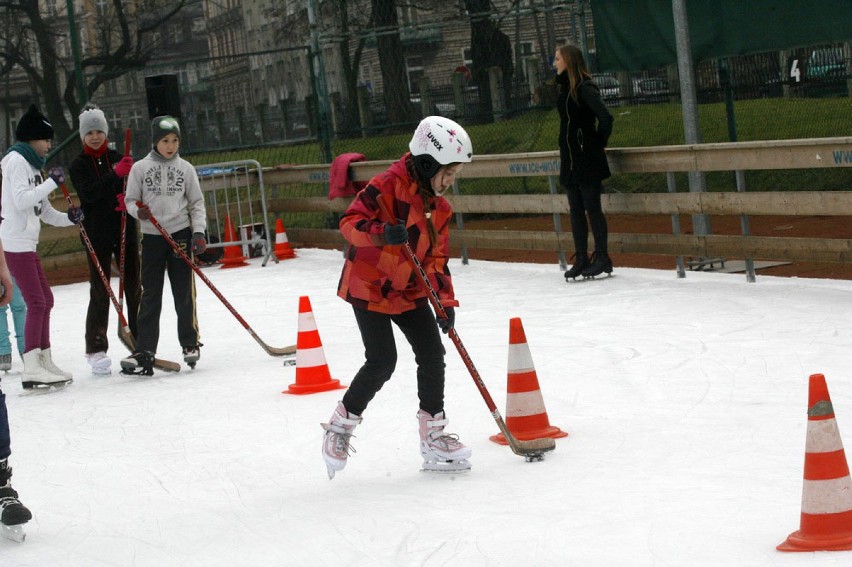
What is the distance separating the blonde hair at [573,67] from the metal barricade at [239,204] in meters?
5.01

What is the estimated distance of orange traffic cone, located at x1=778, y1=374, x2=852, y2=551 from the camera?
4008 mm

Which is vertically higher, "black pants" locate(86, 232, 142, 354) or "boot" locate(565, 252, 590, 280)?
"black pants" locate(86, 232, 142, 354)

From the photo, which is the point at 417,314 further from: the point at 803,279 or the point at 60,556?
the point at 803,279

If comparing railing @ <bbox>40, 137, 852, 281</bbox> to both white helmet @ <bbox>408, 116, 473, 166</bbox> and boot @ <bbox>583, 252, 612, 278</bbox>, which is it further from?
white helmet @ <bbox>408, 116, 473, 166</bbox>

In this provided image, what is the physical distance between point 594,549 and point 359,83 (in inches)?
509

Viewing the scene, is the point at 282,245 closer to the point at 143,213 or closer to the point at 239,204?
the point at 239,204

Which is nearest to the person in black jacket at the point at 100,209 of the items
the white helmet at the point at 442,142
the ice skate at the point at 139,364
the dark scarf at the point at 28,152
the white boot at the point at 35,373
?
the ice skate at the point at 139,364

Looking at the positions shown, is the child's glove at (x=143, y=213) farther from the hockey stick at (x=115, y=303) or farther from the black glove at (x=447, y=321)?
the black glove at (x=447, y=321)

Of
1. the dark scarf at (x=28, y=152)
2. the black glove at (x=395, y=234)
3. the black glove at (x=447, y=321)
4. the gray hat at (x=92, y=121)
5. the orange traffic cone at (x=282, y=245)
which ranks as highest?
the gray hat at (x=92, y=121)

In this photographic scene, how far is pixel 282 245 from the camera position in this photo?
14797mm

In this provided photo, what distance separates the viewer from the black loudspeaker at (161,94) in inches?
598

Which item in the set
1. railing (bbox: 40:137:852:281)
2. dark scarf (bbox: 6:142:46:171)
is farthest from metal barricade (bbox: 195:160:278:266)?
dark scarf (bbox: 6:142:46:171)

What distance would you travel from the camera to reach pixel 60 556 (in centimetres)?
479

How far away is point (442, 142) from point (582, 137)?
553 cm
